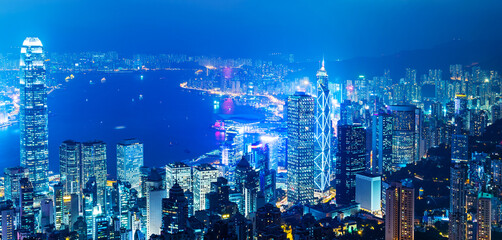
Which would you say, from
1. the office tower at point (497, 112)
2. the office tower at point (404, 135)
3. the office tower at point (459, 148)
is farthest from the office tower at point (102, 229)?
the office tower at point (497, 112)

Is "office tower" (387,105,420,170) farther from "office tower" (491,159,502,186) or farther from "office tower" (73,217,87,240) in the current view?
"office tower" (73,217,87,240)

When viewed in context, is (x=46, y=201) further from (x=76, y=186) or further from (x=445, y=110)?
(x=445, y=110)

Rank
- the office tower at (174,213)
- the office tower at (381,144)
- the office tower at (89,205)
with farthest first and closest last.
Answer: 1. the office tower at (381,144)
2. the office tower at (89,205)
3. the office tower at (174,213)

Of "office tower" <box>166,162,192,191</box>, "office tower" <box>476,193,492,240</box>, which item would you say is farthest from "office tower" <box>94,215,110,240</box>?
"office tower" <box>476,193,492,240</box>

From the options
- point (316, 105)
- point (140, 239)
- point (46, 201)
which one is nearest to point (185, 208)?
point (140, 239)

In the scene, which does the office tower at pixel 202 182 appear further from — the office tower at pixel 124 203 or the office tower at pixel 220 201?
the office tower at pixel 124 203
